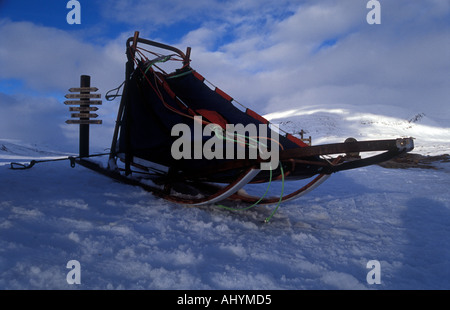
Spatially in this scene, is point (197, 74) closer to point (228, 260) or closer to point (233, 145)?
point (233, 145)

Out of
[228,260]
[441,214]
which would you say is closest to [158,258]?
[228,260]

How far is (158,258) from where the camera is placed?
1.78 metres

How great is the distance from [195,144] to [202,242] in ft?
3.81

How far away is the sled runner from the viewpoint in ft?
8.41

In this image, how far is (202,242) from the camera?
212 cm

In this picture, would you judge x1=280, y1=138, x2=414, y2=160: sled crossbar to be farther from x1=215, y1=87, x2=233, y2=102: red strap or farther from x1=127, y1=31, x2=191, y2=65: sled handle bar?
x1=127, y1=31, x2=191, y2=65: sled handle bar

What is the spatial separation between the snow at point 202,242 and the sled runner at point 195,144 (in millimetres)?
385

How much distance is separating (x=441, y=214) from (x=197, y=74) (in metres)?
3.80

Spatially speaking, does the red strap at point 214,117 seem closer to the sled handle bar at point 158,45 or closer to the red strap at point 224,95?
the red strap at point 224,95

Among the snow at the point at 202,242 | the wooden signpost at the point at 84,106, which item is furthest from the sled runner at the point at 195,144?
the wooden signpost at the point at 84,106

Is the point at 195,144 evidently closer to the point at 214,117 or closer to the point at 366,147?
the point at 214,117

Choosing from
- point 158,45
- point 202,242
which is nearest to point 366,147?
point 202,242

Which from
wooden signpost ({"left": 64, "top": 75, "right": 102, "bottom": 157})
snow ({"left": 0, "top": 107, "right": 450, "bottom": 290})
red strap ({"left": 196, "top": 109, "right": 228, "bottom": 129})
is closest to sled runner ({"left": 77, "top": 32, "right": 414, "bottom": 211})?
red strap ({"left": 196, "top": 109, "right": 228, "bottom": 129})

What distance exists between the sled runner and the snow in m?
0.39
